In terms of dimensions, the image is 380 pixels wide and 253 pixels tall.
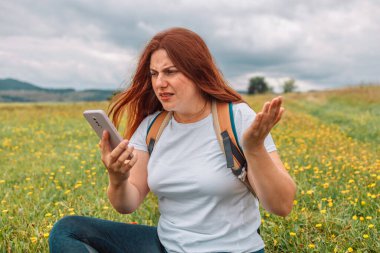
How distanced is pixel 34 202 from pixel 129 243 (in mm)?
2743

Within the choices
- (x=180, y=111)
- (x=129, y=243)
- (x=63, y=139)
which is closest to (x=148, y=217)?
(x=129, y=243)

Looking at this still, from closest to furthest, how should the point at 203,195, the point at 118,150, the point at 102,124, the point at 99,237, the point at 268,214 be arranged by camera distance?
1. the point at 118,150
2. the point at 102,124
3. the point at 203,195
4. the point at 99,237
5. the point at 268,214

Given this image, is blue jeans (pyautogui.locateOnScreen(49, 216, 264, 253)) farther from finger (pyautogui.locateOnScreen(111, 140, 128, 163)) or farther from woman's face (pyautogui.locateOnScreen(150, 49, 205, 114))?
woman's face (pyautogui.locateOnScreen(150, 49, 205, 114))

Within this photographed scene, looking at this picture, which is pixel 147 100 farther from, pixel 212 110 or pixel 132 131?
pixel 212 110

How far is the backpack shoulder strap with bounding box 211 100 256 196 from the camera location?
239 centimetres

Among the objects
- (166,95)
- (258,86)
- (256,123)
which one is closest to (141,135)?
(166,95)

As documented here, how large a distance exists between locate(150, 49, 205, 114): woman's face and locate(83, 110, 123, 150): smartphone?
1.18ft

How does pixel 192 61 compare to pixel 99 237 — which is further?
pixel 99 237

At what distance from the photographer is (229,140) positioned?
8.00 ft

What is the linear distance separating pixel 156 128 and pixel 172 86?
1.21 feet

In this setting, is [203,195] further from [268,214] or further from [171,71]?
[268,214]

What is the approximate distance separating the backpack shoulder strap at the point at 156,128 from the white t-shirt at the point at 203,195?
114mm

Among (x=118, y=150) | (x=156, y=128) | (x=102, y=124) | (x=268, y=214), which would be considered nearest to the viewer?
(x=118, y=150)

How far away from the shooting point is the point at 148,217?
14.8 ft
